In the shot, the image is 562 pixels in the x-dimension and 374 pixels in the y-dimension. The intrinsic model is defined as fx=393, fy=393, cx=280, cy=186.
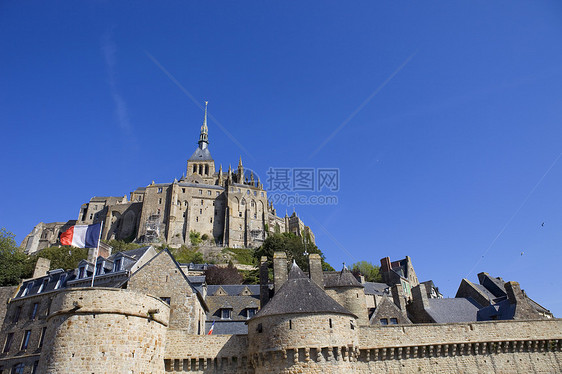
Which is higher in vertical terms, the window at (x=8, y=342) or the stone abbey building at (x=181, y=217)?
the stone abbey building at (x=181, y=217)

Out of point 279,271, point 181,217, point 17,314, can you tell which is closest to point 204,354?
point 279,271

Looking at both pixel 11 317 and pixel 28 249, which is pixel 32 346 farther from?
pixel 28 249

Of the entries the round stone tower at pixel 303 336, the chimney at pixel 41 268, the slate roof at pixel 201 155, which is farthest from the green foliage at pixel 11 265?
the slate roof at pixel 201 155

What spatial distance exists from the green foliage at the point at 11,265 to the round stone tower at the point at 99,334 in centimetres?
3473

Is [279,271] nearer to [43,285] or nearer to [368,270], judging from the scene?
[43,285]

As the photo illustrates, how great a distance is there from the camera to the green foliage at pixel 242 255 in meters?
80.9

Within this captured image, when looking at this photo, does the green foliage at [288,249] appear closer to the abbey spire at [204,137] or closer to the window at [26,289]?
the window at [26,289]

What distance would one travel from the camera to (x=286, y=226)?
355ft

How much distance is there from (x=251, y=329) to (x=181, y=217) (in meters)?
79.2

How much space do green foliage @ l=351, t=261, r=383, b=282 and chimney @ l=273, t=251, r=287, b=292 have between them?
38.4 meters

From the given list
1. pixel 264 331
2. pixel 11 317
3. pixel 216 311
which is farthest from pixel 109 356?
pixel 11 317

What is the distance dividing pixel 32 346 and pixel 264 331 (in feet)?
68.1

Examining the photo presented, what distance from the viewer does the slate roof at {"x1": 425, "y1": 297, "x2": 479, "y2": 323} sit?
106 feet

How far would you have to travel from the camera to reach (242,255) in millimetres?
85375
